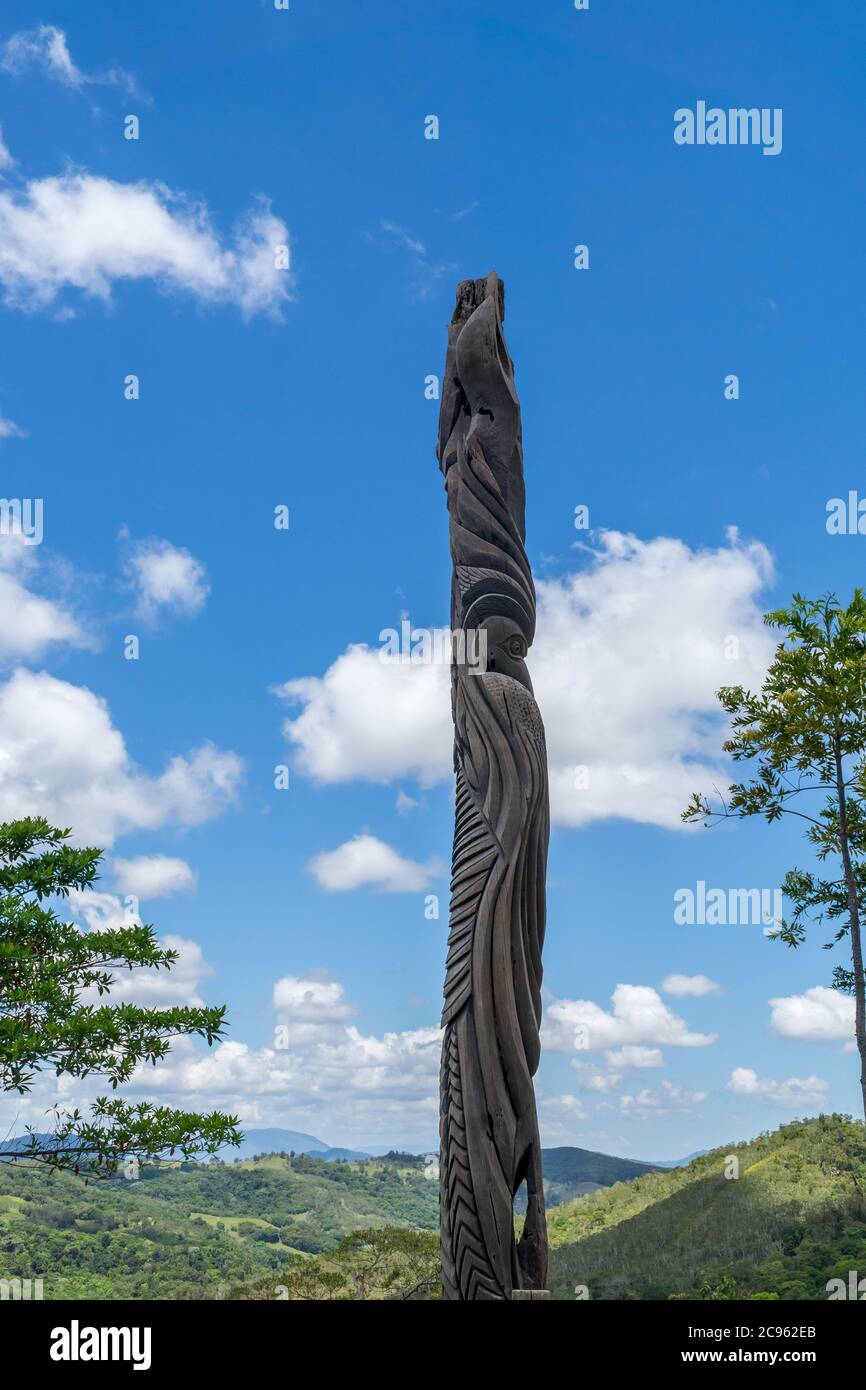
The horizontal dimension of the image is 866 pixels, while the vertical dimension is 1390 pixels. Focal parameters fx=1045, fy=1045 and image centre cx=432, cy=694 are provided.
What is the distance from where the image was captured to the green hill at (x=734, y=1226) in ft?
32.4

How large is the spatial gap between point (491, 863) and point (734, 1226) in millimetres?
8568

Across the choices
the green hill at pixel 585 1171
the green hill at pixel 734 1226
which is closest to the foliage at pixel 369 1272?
the green hill at pixel 734 1226

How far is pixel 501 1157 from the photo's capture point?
4586 mm

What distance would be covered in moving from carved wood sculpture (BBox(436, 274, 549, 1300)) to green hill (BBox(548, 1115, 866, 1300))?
5821 mm

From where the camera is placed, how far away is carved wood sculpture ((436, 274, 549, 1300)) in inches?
179

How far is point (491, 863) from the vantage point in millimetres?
4988

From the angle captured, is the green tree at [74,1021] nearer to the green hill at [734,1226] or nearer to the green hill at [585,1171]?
the green hill at [734,1226]

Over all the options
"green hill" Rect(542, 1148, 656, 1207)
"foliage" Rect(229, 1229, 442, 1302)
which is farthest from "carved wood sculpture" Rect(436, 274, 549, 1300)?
"green hill" Rect(542, 1148, 656, 1207)

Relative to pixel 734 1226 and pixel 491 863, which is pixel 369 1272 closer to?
pixel 734 1226

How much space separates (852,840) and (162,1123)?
283 inches

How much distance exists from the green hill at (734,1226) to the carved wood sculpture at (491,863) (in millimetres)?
5821
